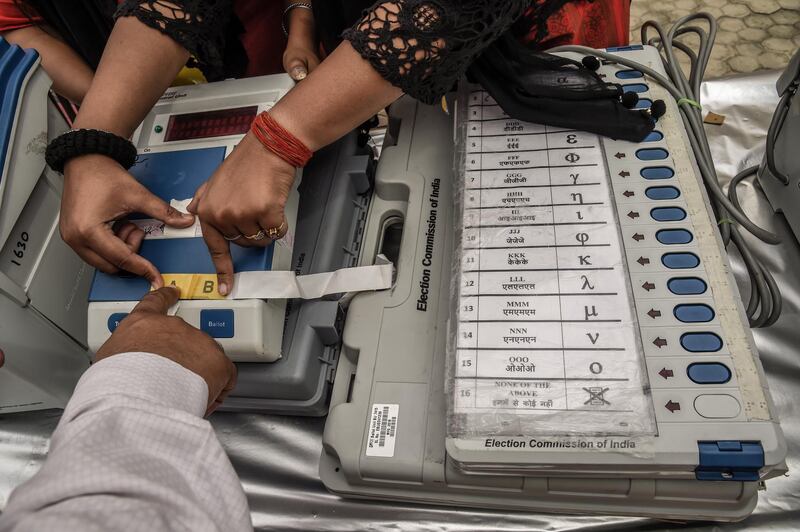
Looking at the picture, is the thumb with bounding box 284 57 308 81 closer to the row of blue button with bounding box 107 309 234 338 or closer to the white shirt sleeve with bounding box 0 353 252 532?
the row of blue button with bounding box 107 309 234 338

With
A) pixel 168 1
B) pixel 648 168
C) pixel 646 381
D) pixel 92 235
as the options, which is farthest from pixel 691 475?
pixel 168 1

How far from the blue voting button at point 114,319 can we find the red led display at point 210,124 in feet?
0.79

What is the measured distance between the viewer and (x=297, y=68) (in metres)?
0.70

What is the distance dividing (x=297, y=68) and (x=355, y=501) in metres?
0.56

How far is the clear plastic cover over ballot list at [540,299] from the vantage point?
0.42m

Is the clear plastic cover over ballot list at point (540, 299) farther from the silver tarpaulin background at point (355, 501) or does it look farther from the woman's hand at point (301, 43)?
the woman's hand at point (301, 43)

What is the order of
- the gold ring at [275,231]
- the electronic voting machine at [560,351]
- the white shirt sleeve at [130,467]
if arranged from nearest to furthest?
the white shirt sleeve at [130,467]
the electronic voting machine at [560,351]
the gold ring at [275,231]

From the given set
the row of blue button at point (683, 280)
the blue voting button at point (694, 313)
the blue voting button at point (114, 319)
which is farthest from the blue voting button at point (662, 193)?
the blue voting button at point (114, 319)

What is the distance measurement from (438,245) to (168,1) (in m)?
0.42

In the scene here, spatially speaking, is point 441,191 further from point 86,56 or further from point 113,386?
point 86,56

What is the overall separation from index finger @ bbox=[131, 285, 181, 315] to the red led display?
215 mm

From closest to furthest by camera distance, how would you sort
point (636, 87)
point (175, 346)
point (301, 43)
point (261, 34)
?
point (175, 346) → point (636, 87) → point (301, 43) → point (261, 34)

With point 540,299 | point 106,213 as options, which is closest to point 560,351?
point 540,299

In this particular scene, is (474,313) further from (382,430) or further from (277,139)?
(277,139)
